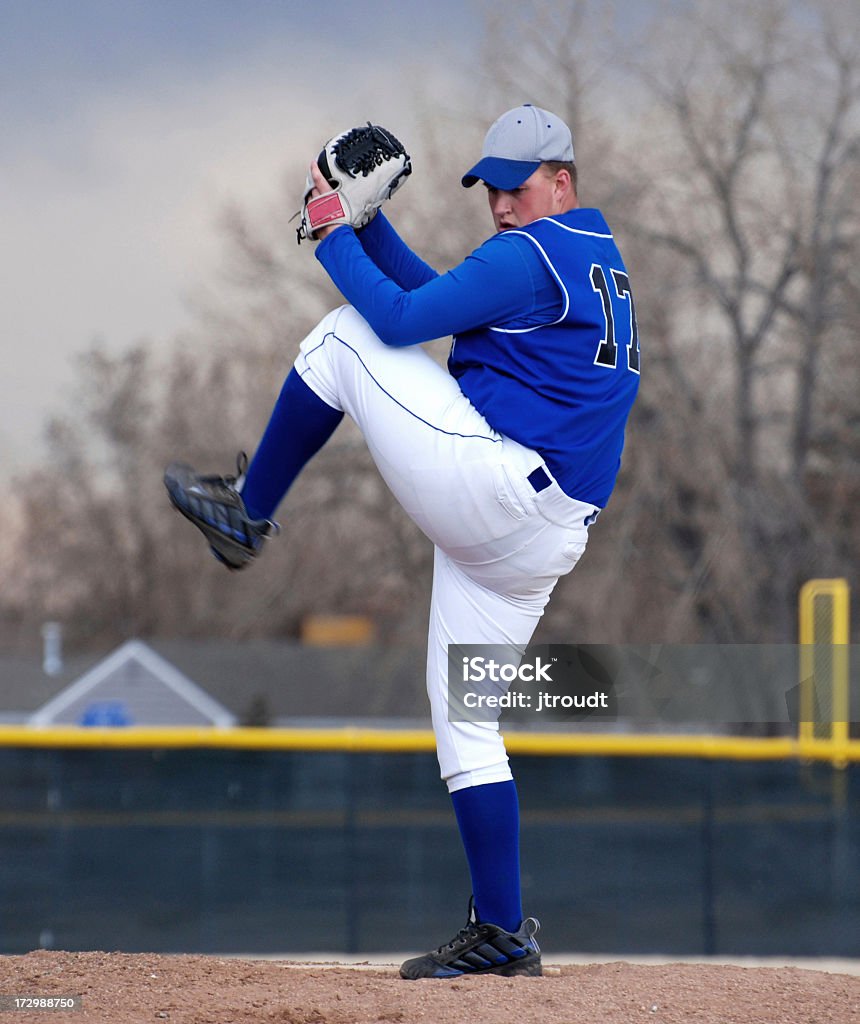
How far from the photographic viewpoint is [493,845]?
2.75 m

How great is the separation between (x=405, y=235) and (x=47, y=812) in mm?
6664

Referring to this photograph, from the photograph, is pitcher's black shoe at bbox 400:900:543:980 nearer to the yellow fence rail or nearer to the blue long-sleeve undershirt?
the blue long-sleeve undershirt

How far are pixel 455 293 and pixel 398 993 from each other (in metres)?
1.34

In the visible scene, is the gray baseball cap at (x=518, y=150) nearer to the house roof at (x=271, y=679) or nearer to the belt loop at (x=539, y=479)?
the belt loop at (x=539, y=479)

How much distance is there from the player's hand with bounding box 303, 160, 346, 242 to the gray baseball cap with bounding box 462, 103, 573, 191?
0.91 ft

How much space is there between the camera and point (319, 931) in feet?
20.9

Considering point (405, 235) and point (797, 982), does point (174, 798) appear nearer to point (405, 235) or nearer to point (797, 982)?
point (797, 982)

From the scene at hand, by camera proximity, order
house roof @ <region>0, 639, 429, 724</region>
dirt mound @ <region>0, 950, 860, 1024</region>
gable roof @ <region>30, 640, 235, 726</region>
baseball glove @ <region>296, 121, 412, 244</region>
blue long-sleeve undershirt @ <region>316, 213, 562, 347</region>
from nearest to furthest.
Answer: dirt mound @ <region>0, 950, 860, 1024</region>, blue long-sleeve undershirt @ <region>316, 213, 562, 347</region>, baseball glove @ <region>296, 121, 412, 244</region>, gable roof @ <region>30, 640, 235, 726</region>, house roof @ <region>0, 639, 429, 724</region>

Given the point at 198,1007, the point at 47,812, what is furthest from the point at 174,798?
the point at 198,1007

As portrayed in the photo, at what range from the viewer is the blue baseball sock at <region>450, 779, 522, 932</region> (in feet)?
9.00

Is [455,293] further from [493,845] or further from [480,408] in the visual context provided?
[493,845]

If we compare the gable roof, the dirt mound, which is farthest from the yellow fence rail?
the gable roof

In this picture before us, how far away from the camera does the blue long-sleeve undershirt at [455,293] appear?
2.50 metres

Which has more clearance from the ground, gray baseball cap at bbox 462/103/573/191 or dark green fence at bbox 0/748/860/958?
gray baseball cap at bbox 462/103/573/191
